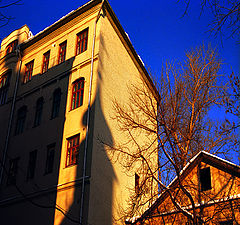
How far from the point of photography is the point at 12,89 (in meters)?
24.7

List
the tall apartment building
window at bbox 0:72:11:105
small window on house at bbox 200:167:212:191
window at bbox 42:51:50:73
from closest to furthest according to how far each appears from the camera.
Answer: small window on house at bbox 200:167:212:191, the tall apartment building, window at bbox 42:51:50:73, window at bbox 0:72:11:105

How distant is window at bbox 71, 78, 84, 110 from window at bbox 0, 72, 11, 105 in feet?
24.4

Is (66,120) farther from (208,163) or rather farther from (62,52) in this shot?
(208,163)

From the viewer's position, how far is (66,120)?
19.2 meters

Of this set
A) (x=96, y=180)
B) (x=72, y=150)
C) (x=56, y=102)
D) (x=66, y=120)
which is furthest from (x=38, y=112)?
(x=96, y=180)

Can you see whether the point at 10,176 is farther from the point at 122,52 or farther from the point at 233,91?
the point at 233,91

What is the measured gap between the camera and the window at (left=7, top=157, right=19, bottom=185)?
20109 millimetres

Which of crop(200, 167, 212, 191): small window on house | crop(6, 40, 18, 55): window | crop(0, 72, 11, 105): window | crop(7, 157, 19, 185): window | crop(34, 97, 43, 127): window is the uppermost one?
crop(6, 40, 18, 55): window

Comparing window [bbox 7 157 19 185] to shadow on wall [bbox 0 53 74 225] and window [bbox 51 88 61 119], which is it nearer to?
shadow on wall [bbox 0 53 74 225]

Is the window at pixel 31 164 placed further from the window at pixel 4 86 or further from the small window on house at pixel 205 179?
the small window on house at pixel 205 179

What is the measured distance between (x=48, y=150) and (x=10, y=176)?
3048 millimetres

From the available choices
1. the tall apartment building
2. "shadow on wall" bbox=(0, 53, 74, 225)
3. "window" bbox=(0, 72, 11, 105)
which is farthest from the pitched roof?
"window" bbox=(0, 72, 11, 105)

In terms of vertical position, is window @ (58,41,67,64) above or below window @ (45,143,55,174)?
above

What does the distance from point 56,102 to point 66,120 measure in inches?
90.3
